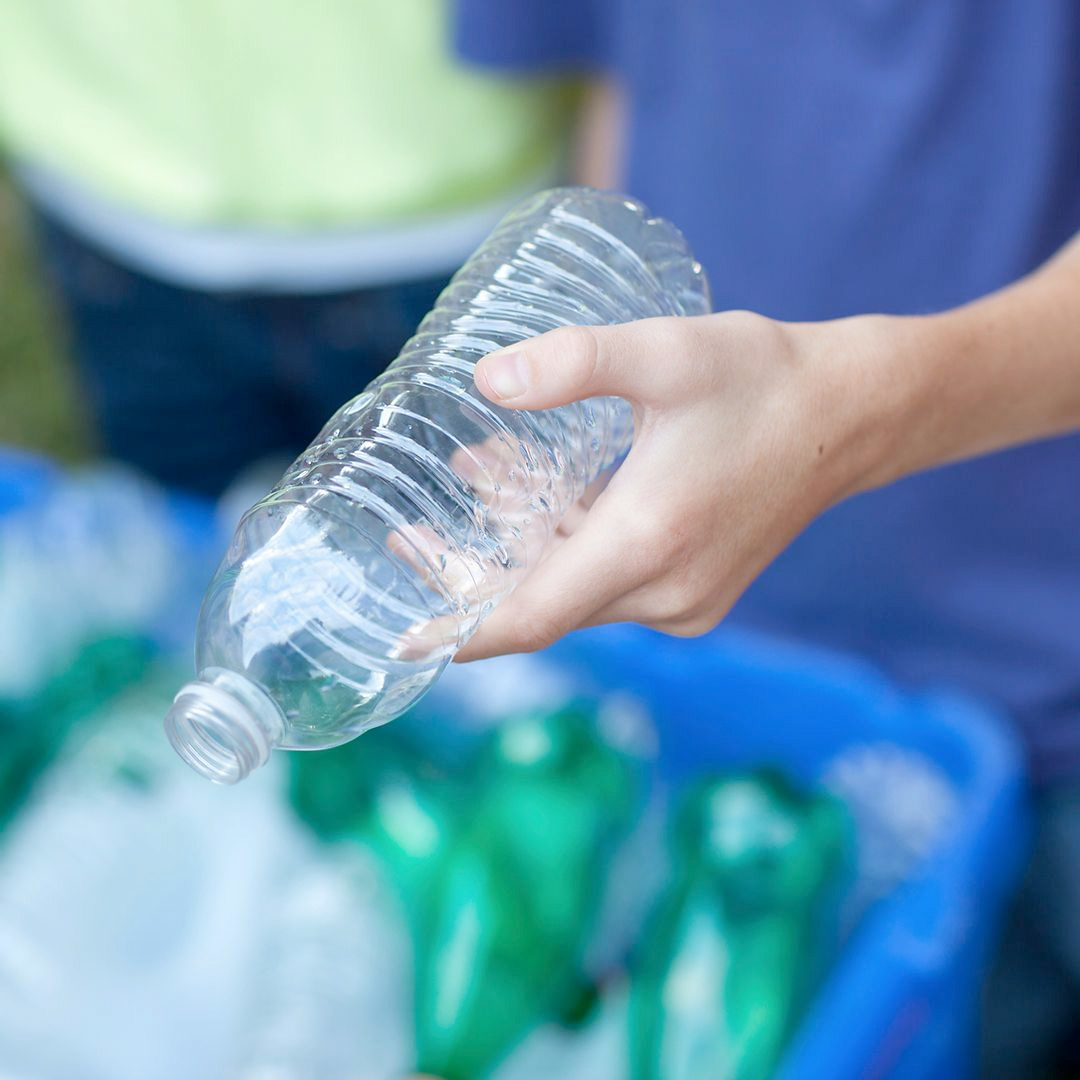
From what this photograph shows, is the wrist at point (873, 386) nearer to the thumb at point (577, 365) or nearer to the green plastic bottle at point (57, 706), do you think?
the thumb at point (577, 365)

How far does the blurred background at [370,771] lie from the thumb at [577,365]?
58 cm

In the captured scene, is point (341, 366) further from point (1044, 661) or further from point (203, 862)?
point (1044, 661)

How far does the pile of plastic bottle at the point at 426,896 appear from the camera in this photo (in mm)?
1015

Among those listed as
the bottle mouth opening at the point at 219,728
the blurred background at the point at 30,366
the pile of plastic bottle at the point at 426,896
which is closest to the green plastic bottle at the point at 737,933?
the pile of plastic bottle at the point at 426,896

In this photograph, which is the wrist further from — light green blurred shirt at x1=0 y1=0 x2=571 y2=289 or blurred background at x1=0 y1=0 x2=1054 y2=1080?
light green blurred shirt at x1=0 y1=0 x2=571 y2=289

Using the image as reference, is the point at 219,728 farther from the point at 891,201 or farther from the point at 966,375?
the point at 891,201

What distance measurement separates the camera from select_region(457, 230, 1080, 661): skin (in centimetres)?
56

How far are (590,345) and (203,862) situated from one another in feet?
2.57

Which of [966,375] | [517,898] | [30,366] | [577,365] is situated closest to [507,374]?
[577,365]

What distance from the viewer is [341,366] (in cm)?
148

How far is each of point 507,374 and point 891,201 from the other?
0.61 metres

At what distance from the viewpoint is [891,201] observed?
40.9 inches

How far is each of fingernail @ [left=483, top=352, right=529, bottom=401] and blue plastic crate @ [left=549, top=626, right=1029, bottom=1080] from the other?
61 cm

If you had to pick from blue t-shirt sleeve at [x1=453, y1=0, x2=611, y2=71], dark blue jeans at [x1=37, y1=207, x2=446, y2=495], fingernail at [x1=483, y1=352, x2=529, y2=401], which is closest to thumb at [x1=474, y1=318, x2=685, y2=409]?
fingernail at [x1=483, y1=352, x2=529, y2=401]
